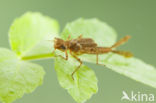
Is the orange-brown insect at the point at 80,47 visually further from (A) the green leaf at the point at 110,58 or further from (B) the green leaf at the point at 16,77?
(B) the green leaf at the point at 16,77

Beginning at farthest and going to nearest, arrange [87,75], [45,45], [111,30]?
[111,30] < [45,45] < [87,75]

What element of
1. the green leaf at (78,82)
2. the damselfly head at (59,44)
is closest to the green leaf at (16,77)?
the green leaf at (78,82)

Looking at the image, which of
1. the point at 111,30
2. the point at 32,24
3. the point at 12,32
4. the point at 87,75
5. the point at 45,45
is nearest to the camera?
the point at 87,75

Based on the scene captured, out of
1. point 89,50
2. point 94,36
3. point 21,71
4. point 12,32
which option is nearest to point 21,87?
point 21,71

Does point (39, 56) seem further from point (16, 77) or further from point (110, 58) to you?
point (110, 58)

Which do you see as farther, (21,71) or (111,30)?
(111,30)

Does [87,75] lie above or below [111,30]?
below

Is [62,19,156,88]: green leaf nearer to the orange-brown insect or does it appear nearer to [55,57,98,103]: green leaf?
the orange-brown insect

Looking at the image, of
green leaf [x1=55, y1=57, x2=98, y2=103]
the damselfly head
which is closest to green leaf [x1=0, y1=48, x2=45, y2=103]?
green leaf [x1=55, y1=57, x2=98, y2=103]

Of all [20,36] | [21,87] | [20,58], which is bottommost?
[21,87]

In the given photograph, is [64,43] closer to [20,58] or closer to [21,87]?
[20,58]
